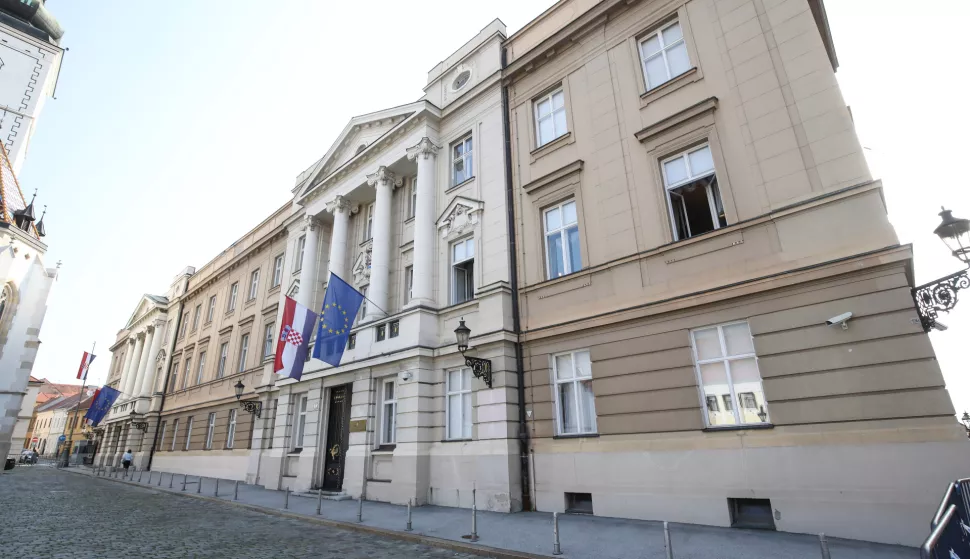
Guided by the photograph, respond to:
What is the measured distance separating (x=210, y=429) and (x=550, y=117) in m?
28.0

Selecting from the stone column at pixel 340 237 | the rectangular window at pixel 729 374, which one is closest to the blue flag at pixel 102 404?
the stone column at pixel 340 237

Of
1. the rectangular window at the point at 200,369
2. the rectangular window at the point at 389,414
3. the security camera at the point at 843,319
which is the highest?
the rectangular window at the point at 200,369

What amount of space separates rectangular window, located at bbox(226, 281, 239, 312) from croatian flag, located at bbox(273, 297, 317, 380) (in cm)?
1612

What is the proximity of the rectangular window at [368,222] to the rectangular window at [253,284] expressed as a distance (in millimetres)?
11809

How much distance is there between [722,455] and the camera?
9.73m

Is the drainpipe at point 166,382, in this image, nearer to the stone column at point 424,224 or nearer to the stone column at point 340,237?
the stone column at point 340,237

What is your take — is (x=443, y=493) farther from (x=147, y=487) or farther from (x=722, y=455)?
(x=147, y=487)

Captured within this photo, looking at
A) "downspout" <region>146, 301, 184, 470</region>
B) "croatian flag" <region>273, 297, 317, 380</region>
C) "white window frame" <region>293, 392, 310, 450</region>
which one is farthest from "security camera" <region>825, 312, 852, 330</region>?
"downspout" <region>146, 301, 184, 470</region>

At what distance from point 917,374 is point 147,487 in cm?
2880

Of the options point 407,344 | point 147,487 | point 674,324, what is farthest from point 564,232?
point 147,487

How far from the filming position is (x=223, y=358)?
1224 inches

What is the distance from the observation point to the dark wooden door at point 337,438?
18.0 meters

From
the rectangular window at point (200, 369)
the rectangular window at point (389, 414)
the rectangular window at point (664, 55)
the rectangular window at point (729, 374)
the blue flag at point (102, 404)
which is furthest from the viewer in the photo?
the blue flag at point (102, 404)

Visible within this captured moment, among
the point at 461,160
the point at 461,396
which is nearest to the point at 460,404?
the point at 461,396
